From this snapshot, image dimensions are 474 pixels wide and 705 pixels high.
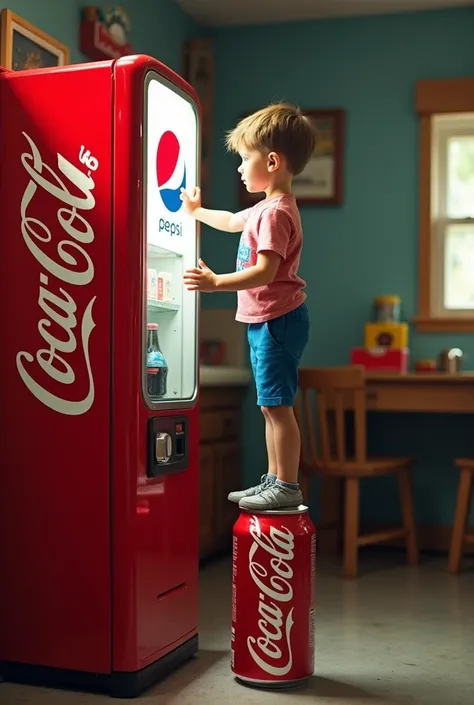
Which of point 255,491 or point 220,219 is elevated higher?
point 220,219

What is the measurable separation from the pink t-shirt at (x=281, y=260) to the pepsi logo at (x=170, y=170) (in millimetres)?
235

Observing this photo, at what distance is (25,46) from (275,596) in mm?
1968

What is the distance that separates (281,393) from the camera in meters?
2.37

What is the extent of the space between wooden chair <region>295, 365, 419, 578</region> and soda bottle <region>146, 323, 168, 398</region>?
4.89 ft

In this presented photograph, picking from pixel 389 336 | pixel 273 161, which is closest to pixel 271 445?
pixel 273 161

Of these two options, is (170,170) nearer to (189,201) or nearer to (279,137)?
(189,201)

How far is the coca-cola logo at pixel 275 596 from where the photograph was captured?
2.34m

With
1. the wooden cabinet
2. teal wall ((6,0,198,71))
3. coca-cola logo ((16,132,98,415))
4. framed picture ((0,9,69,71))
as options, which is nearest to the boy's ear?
coca-cola logo ((16,132,98,415))

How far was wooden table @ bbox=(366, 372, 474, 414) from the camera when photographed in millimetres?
4090

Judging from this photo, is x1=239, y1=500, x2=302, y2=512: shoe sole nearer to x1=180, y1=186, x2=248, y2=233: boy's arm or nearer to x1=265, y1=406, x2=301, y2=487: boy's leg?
x1=265, y1=406, x2=301, y2=487: boy's leg

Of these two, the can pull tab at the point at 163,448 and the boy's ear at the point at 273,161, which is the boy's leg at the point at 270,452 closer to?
the can pull tab at the point at 163,448

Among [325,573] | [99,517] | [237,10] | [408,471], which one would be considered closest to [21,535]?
[99,517]

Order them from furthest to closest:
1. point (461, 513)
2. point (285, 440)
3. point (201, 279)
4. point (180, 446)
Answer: point (461, 513), point (180, 446), point (285, 440), point (201, 279)

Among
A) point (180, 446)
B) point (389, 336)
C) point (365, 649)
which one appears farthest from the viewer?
point (389, 336)
